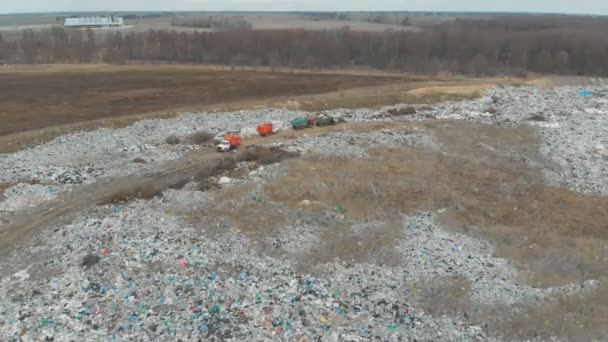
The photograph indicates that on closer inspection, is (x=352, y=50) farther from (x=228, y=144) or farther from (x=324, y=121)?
(x=228, y=144)

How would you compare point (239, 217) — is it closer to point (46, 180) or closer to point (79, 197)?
point (79, 197)

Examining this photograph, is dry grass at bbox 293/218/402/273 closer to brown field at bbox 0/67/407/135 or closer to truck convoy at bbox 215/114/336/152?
truck convoy at bbox 215/114/336/152

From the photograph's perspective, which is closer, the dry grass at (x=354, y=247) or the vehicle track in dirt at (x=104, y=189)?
the dry grass at (x=354, y=247)

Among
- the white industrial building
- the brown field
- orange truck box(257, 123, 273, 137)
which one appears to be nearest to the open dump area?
orange truck box(257, 123, 273, 137)

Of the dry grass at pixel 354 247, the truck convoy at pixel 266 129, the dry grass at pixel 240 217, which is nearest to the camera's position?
the dry grass at pixel 354 247

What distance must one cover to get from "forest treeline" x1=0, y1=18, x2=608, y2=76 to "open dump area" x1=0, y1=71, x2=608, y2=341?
125 feet

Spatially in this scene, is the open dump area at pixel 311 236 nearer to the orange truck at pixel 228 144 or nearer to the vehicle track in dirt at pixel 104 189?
the vehicle track in dirt at pixel 104 189

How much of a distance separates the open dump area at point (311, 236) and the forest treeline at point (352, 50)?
38.2 meters

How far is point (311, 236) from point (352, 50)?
5670 cm

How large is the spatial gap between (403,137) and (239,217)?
37.4 ft

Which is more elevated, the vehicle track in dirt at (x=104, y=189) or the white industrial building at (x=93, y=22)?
the white industrial building at (x=93, y=22)

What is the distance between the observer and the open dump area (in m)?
10.1

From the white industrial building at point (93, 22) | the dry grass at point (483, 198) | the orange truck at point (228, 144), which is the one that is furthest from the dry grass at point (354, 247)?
the white industrial building at point (93, 22)

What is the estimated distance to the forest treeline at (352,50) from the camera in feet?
193
